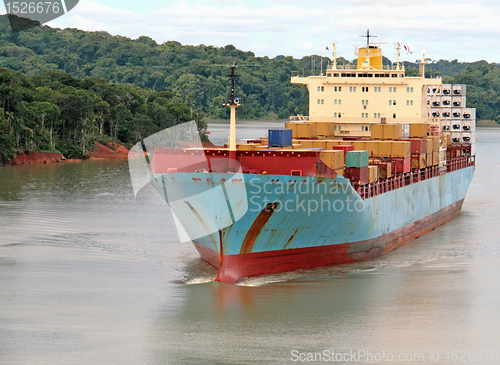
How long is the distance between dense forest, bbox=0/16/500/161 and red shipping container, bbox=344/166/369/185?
44596 millimetres

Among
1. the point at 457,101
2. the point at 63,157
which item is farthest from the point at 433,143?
the point at 63,157

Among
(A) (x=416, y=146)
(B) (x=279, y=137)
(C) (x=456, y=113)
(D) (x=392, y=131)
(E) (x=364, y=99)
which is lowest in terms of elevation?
(A) (x=416, y=146)

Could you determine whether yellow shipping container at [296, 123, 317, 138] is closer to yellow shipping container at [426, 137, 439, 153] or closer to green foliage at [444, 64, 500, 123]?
yellow shipping container at [426, 137, 439, 153]

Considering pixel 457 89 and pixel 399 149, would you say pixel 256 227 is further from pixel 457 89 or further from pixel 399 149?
pixel 457 89

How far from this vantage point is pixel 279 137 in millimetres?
27094

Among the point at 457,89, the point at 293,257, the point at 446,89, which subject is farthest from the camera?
the point at 457,89

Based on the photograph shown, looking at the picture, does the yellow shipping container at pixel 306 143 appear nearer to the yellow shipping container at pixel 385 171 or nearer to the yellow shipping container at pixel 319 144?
the yellow shipping container at pixel 319 144

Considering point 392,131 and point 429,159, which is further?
point 429,159

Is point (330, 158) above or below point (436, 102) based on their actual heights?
below

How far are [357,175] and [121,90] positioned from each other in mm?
73751

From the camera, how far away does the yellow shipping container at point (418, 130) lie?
37312mm

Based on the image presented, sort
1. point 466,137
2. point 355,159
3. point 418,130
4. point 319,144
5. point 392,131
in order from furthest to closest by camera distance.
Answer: point 466,137
point 418,130
point 392,131
point 319,144
point 355,159

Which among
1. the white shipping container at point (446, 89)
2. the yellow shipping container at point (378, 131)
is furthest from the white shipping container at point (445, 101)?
the yellow shipping container at point (378, 131)

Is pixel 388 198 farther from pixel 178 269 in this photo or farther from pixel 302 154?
pixel 178 269
